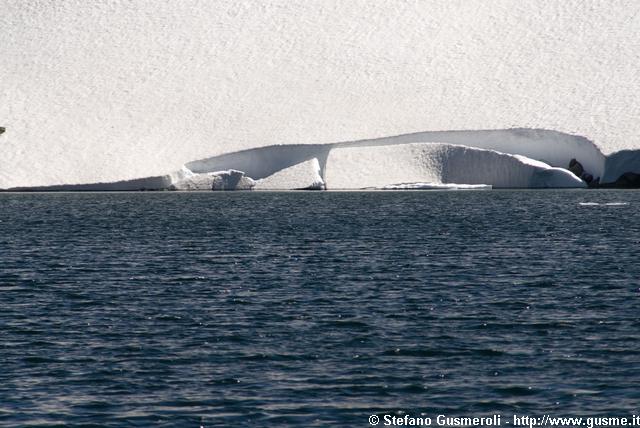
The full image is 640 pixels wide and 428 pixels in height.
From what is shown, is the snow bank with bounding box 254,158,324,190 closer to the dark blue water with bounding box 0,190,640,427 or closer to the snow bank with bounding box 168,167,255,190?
the snow bank with bounding box 168,167,255,190

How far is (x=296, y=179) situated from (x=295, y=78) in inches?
721

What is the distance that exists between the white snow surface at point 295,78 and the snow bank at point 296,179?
5.04ft

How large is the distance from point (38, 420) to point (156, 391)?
6.49 feet

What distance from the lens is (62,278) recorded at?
29.1 meters

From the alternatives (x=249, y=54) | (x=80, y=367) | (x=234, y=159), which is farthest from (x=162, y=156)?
(x=80, y=367)

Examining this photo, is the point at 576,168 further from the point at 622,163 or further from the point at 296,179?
the point at 296,179

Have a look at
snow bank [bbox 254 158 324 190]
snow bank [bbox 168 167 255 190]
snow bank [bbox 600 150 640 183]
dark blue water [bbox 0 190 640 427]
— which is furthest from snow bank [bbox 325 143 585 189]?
dark blue water [bbox 0 190 640 427]

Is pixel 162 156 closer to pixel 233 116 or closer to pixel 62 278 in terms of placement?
pixel 233 116

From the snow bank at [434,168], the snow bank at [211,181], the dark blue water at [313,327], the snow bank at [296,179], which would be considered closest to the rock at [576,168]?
the snow bank at [434,168]

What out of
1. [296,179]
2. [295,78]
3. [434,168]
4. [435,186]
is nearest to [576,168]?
[434,168]

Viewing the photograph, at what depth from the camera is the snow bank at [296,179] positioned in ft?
301

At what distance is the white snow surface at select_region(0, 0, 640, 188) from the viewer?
9544 centimetres

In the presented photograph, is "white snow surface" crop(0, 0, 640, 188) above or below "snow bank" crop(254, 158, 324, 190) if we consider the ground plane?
above

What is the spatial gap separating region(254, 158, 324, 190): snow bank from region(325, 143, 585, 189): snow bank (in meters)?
1.30
